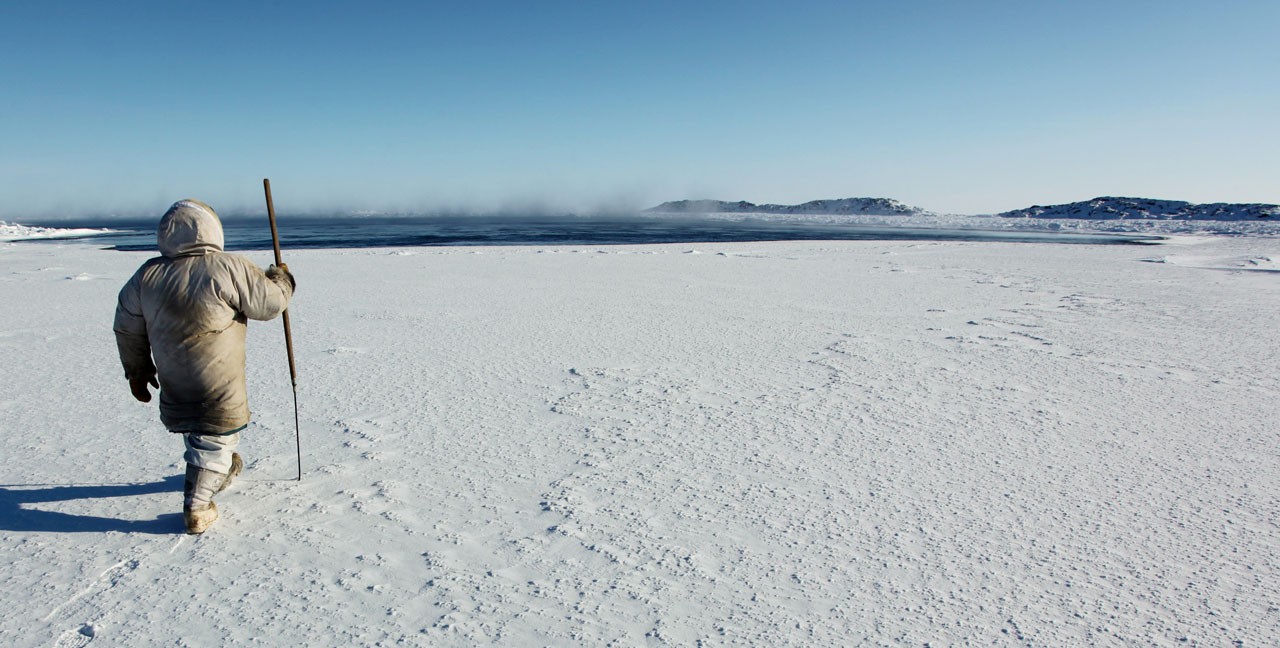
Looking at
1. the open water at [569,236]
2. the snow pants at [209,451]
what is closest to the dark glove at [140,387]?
the snow pants at [209,451]

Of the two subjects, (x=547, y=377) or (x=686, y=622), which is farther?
(x=547, y=377)

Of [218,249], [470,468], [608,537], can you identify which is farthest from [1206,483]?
[218,249]

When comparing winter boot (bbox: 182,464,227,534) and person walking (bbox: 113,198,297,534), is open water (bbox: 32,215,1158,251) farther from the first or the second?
winter boot (bbox: 182,464,227,534)

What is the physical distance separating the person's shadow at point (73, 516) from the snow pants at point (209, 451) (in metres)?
0.29

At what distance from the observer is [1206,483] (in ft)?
10.5

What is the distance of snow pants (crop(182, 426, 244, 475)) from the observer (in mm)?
2658

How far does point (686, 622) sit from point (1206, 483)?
2.79m

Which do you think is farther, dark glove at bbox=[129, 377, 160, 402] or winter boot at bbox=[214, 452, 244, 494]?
winter boot at bbox=[214, 452, 244, 494]

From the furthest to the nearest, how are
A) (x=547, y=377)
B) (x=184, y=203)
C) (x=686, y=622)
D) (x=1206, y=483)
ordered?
(x=547, y=377)
(x=1206, y=483)
(x=184, y=203)
(x=686, y=622)

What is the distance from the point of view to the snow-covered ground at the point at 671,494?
2.19 metres

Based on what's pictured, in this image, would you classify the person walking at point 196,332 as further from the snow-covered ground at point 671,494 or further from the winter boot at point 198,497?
the snow-covered ground at point 671,494

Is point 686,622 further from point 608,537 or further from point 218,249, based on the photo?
point 218,249

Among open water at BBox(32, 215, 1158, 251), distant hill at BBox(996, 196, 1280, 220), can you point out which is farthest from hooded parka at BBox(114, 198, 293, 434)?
distant hill at BBox(996, 196, 1280, 220)

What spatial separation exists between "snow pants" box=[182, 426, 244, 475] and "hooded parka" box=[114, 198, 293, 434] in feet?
0.14
